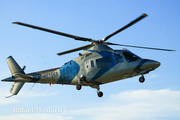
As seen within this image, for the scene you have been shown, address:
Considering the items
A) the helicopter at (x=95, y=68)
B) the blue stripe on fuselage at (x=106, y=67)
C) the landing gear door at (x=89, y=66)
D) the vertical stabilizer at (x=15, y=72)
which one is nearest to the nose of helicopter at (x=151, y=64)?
the helicopter at (x=95, y=68)

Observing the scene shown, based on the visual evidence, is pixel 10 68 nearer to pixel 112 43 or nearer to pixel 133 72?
pixel 112 43

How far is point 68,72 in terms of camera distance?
24.7 metres

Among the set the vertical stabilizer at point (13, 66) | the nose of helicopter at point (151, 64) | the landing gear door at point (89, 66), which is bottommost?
the nose of helicopter at point (151, 64)

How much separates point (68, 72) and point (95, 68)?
3201 mm

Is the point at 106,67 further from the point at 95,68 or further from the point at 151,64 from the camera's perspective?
the point at 151,64

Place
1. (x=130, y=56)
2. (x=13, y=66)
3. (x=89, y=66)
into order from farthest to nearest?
(x=13, y=66), (x=89, y=66), (x=130, y=56)

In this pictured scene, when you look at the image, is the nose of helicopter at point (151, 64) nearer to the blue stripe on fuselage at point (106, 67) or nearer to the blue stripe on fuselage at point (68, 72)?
the blue stripe on fuselage at point (106, 67)

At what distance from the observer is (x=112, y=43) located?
24.2m

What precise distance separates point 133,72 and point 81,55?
5.64 meters

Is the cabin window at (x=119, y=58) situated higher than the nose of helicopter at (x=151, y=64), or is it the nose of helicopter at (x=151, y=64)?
the cabin window at (x=119, y=58)

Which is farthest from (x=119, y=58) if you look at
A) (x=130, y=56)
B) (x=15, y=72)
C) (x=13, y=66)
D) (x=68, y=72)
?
(x=13, y=66)

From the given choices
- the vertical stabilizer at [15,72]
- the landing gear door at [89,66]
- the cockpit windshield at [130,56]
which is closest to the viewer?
the cockpit windshield at [130,56]

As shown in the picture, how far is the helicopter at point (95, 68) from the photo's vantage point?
2180 cm

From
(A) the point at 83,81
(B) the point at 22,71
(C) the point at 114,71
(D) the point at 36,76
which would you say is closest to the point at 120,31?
(C) the point at 114,71
